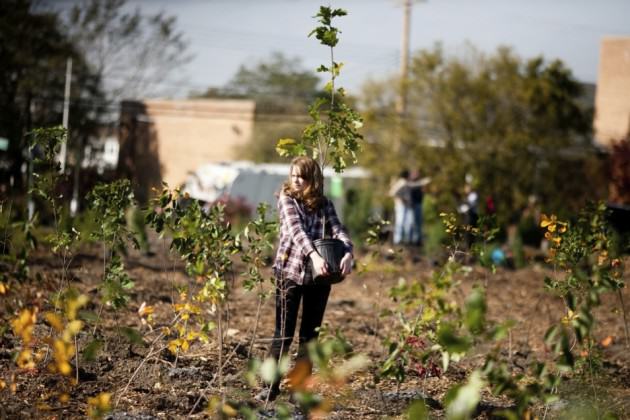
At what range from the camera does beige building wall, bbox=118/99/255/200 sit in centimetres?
3819

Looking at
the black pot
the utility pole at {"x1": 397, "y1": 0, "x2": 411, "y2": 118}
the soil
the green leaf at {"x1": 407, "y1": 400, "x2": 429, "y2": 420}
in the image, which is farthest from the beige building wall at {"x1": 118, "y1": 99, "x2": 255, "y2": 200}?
the green leaf at {"x1": 407, "y1": 400, "x2": 429, "y2": 420}

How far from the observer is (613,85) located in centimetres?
3719

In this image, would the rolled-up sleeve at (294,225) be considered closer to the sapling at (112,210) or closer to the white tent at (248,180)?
the sapling at (112,210)

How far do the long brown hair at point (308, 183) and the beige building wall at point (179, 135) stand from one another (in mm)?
33402

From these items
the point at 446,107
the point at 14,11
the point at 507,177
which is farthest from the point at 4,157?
the point at 507,177

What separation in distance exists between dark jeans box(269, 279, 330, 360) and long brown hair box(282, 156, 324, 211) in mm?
458

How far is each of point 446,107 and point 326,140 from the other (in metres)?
18.7

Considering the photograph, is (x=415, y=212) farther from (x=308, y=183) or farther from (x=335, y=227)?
(x=308, y=183)

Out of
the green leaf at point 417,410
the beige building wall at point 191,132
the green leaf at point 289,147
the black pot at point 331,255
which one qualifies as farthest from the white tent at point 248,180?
the green leaf at point 417,410

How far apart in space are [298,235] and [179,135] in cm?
3588

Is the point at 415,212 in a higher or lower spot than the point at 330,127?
lower

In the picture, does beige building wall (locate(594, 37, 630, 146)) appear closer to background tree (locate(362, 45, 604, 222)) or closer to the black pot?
background tree (locate(362, 45, 604, 222))

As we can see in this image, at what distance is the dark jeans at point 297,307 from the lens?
177 inches

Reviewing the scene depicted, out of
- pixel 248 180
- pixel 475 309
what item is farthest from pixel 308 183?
pixel 248 180
